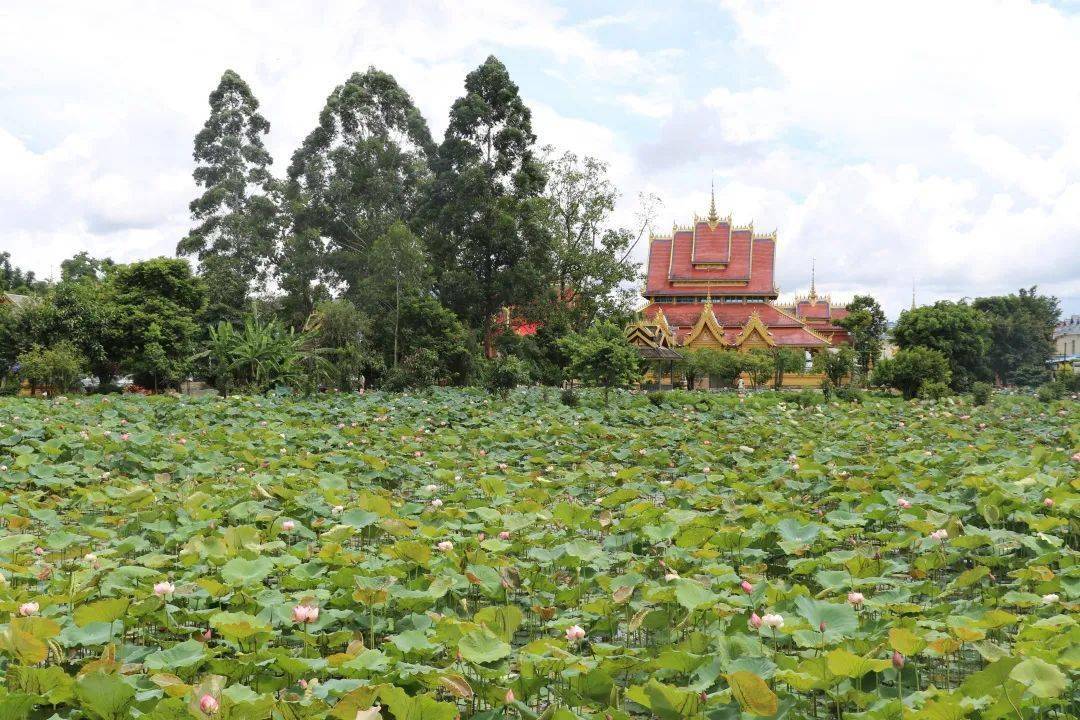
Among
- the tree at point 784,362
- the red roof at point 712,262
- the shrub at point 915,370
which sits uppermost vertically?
the red roof at point 712,262

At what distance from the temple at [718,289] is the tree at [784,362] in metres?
1.45

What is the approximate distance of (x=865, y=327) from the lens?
1261 inches

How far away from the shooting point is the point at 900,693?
2.51 m

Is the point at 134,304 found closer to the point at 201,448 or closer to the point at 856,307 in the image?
the point at 201,448

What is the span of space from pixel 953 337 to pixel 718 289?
12.8m

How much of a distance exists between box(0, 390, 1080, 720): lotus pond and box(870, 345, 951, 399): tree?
13.7 metres

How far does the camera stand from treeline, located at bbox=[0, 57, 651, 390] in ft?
66.8

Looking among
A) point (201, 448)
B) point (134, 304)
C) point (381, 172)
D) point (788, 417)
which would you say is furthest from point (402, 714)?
point (381, 172)

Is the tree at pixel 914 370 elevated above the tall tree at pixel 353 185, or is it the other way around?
the tall tree at pixel 353 185

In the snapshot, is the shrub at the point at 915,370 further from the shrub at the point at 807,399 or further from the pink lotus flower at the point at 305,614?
the pink lotus flower at the point at 305,614

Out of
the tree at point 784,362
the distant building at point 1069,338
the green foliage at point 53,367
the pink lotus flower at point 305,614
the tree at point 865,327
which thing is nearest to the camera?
the pink lotus flower at point 305,614

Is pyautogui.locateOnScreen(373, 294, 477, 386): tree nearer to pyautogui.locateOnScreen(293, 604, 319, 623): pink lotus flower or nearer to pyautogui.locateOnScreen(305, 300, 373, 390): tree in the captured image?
pyautogui.locateOnScreen(305, 300, 373, 390): tree

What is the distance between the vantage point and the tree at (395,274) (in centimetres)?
2191

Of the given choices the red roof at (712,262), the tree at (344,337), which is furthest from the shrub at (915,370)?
the red roof at (712,262)
